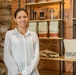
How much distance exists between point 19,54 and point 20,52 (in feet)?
0.08

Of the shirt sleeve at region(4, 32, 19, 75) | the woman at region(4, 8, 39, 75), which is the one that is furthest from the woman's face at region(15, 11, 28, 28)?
the shirt sleeve at region(4, 32, 19, 75)

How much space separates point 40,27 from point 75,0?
31.7 inches

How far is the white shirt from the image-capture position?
6.43 ft

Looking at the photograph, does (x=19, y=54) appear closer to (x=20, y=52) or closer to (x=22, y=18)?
(x=20, y=52)

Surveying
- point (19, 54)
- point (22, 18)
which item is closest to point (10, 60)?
point (19, 54)

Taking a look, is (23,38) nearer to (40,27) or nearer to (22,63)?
(22,63)

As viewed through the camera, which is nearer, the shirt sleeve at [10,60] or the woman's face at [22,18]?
the shirt sleeve at [10,60]

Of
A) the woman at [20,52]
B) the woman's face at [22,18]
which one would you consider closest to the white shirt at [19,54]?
the woman at [20,52]

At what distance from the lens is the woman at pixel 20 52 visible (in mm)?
1963

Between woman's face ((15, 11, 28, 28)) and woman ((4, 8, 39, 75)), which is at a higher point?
woman's face ((15, 11, 28, 28))

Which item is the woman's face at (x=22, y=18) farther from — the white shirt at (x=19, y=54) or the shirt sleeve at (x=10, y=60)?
the shirt sleeve at (x=10, y=60)

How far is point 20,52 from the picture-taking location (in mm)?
1988

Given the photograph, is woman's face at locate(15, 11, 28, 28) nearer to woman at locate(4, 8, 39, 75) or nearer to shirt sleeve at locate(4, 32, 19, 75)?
woman at locate(4, 8, 39, 75)

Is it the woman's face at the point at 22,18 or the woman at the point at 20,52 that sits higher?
the woman's face at the point at 22,18
